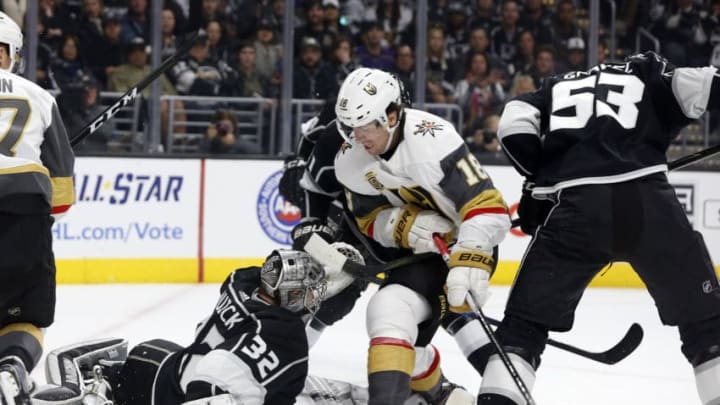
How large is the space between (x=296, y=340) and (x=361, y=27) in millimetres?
4551

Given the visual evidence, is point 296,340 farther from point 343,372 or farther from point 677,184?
point 677,184

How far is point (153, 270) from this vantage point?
6559mm

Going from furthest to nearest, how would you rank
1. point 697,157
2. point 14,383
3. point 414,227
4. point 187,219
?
point 187,219
point 697,157
point 414,227
point 14,383

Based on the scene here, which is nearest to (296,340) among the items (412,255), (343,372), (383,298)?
(383,298)

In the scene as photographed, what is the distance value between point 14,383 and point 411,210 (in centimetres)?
114

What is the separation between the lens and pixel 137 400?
3.25 m

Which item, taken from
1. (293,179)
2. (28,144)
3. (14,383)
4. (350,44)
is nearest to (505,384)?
(14,383)

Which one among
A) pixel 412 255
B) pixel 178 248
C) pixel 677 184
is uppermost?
pixel 412 255

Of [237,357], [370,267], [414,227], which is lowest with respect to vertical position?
[237,357]

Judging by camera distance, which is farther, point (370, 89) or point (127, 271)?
point (127, 271)

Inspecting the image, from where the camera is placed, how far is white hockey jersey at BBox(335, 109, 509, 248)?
320cm

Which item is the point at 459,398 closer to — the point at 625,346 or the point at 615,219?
the point at 625,346

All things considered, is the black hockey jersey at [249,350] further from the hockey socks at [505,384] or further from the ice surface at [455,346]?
the ice surface at [455,346]

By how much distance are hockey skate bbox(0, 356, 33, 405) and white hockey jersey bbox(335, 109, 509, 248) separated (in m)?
1.03
